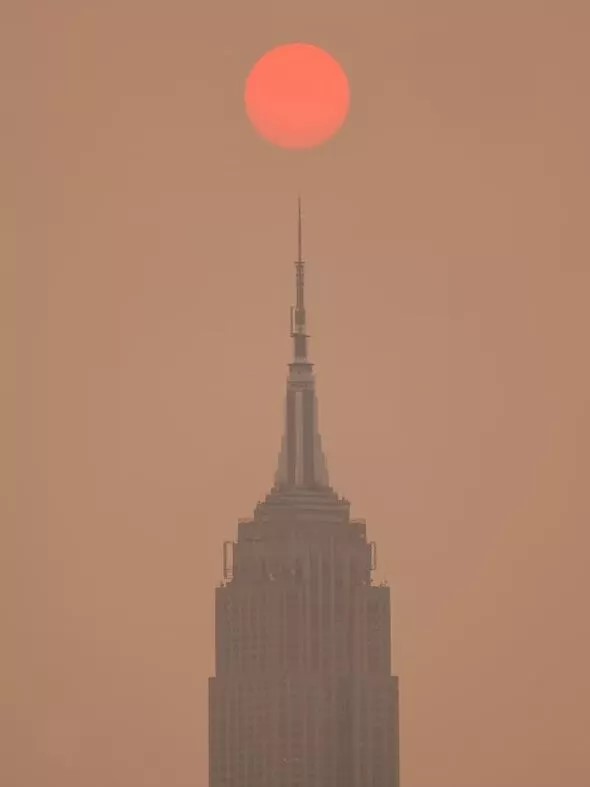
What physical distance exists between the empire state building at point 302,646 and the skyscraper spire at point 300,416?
1.0 inches

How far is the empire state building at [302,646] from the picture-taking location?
2677 centimetres

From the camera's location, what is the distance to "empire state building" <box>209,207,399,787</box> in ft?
87.8

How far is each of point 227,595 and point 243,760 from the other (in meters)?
2.70

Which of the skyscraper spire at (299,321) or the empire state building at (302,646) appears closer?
the skyscraper spire at (299,321)

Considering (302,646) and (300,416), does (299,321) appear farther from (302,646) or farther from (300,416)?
(302,646)

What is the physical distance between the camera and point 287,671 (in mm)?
30000

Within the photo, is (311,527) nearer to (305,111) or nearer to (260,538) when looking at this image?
(260,538)

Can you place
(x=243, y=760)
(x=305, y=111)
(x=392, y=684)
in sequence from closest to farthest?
(x=305, y=111), (x=392, y=684), (x=243, y=760)

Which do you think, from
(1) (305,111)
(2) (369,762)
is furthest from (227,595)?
(1) (305,111)

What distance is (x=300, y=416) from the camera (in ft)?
82.2

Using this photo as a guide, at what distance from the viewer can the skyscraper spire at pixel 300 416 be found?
24391 mm

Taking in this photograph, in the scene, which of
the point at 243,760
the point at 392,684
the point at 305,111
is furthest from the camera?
the point at 243,760

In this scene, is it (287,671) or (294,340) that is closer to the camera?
(294,340)

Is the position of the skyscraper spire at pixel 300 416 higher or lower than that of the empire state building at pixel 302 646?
higher
